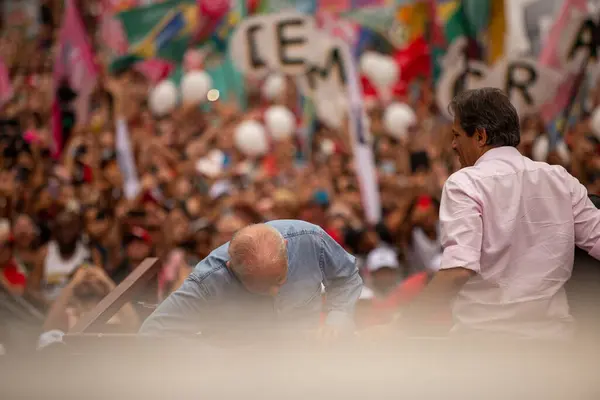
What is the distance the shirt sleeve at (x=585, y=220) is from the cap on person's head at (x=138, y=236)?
13.1ft

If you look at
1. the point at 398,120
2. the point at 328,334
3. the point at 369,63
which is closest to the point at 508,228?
the point at 328,334

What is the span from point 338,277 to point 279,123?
6969 mm

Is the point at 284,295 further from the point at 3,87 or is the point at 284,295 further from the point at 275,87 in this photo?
the point at 3,87

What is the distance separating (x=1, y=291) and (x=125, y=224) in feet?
5.91

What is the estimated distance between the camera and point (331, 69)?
375 inches

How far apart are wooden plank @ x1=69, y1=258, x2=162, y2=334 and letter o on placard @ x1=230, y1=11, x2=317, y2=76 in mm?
5828

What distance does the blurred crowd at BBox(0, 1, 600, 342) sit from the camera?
6.54 metres

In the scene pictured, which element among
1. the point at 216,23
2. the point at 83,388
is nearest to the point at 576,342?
the point at 83,388

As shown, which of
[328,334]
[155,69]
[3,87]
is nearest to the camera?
[328,334]

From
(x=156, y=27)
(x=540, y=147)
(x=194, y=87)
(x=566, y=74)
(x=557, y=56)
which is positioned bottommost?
(x=540, y=147)

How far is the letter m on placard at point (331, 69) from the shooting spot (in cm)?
941

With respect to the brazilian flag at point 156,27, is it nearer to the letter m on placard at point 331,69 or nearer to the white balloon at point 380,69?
the white balloon at point 380,69

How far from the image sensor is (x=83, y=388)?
2.09 meters

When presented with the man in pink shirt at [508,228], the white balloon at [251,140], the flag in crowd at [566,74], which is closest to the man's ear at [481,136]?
the man in pink shirt at [508,228]
